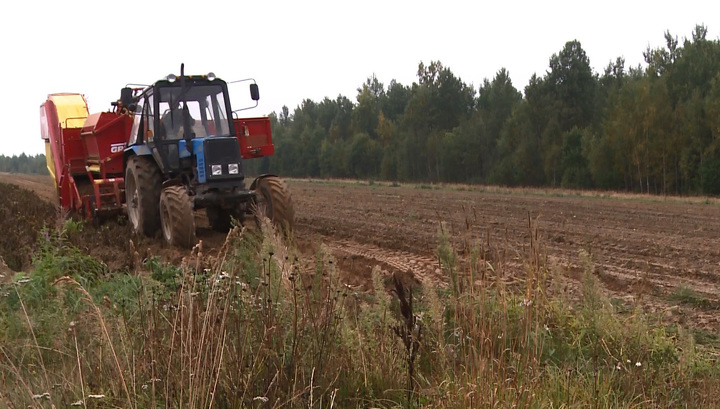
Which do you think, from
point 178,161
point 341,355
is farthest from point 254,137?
point 341,355

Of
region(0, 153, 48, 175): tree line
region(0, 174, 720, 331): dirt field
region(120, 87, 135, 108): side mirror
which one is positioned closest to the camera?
region(0, 174, 720, 331): dirt field

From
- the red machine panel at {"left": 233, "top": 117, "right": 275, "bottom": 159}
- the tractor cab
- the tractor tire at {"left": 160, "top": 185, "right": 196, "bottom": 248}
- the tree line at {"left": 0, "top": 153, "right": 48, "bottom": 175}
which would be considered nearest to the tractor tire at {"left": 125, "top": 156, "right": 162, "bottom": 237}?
the tractor cab

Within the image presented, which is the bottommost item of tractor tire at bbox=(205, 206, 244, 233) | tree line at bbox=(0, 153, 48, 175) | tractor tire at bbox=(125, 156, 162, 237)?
tractor tire at bbox=(205, 206, 244, 233)

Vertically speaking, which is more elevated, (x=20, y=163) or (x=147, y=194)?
(x=20, y=163)

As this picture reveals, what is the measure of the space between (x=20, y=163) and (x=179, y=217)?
166640mm

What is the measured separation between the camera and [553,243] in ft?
35.9

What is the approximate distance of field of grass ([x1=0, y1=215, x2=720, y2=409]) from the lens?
337cm

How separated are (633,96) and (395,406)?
42087 millimetres

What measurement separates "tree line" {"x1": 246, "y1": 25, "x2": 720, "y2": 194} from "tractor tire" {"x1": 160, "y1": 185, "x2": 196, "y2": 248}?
32.9 m

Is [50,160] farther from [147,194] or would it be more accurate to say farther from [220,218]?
[220,218]

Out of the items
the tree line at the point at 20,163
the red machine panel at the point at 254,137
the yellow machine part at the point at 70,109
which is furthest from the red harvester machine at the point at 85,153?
the tree line at the point at 20,163

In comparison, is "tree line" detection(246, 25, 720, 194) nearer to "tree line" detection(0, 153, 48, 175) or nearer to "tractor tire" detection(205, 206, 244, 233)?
"tractor tire" detection(205, 206, 244, 233)

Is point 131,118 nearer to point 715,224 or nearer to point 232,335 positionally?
point 232,335

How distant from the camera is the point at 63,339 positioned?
184 inches
